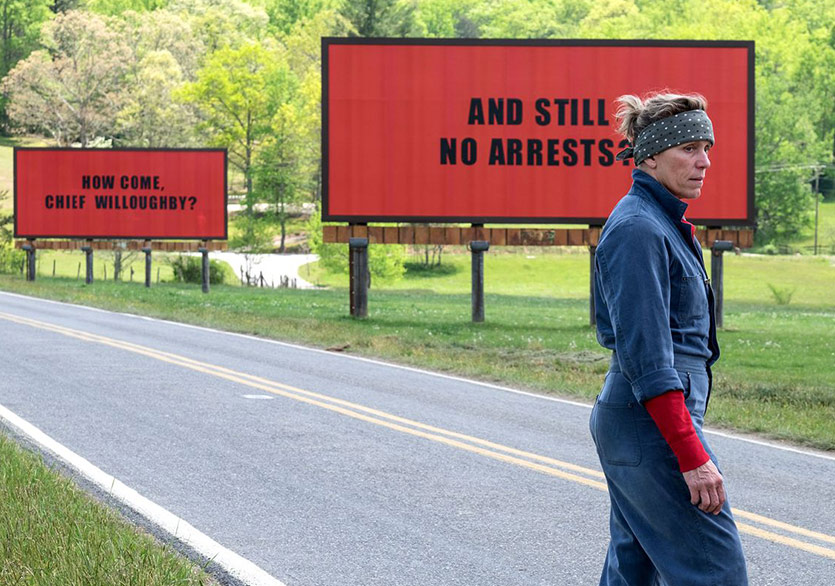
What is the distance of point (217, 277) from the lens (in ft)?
183

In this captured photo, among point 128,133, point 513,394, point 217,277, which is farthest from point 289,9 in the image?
point 513,394

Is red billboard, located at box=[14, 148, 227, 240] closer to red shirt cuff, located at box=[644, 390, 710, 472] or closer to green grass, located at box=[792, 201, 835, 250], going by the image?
red shirt cuff, located at box=[644, 390, 710, 472]

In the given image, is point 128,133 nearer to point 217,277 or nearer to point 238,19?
point 217,277

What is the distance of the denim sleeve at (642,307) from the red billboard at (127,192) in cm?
3924

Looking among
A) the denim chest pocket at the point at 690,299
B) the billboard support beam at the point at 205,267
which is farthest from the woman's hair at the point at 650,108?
the billboard support beam at the point at 205,267

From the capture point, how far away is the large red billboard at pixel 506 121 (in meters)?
26.5

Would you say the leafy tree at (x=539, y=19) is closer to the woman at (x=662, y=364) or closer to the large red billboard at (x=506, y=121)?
the large red billboard at (x=506, y=121)

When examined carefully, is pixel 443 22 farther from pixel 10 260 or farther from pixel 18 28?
pixel 10 260

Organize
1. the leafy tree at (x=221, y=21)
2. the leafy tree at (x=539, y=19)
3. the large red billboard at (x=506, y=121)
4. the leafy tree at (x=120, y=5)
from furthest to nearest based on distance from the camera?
1. the leafy tree at (x=120, y=5)
2. the leafy tree at (x=539, y=19)
3. the leafy tree at (x=221, y=21)
4. the large red billboard at (x=506, y=121)

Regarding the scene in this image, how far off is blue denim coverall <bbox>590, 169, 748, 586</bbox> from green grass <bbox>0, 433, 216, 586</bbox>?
276cm

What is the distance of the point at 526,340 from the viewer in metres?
22.3

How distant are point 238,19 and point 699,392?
135 meters

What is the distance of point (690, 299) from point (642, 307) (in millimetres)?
229

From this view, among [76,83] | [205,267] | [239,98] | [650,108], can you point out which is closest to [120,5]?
[76,83]
